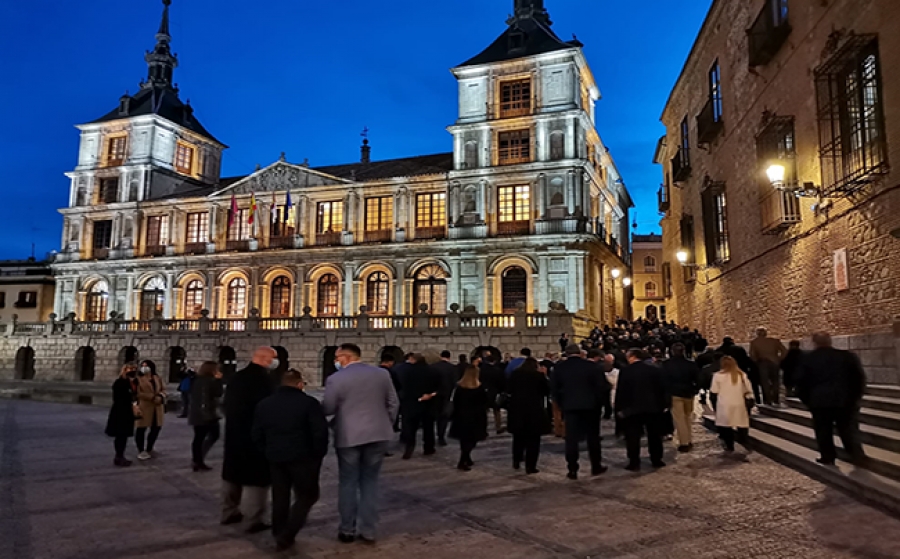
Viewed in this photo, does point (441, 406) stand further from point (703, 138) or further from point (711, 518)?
point (703, 138)

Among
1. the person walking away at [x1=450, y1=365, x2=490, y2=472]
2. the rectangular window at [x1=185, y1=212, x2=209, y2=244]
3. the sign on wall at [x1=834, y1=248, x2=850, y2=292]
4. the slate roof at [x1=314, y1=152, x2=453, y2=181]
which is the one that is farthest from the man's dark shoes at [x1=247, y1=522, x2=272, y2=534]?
the rectangular window at [x1=185, y1=212, x2=209, y2=244]

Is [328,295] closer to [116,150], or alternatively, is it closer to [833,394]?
[116,150]

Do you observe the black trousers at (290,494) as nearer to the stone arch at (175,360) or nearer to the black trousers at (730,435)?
the black trousers at (730,435)

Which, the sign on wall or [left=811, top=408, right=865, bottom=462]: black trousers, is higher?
the sign on wall

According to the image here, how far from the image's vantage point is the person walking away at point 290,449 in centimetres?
501

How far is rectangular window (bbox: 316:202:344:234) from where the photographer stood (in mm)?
35969

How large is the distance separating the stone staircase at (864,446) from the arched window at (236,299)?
103ft

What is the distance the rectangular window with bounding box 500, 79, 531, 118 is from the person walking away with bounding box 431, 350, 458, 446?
2472cm

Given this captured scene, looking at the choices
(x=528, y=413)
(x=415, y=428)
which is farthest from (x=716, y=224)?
(x=528, y=413)

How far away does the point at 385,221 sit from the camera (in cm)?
3506

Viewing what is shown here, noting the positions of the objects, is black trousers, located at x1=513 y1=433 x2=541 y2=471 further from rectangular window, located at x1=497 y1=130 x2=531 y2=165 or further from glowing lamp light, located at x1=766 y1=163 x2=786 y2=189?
rectangular window, located at x1=497 y1=130 x2=531 y2=165

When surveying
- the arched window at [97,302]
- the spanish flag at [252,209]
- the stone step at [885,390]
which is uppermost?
the spanish flag at [252,209]

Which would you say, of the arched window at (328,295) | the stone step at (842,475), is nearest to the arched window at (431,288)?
the arched window at (328,295)

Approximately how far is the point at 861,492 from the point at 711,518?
182 cm
